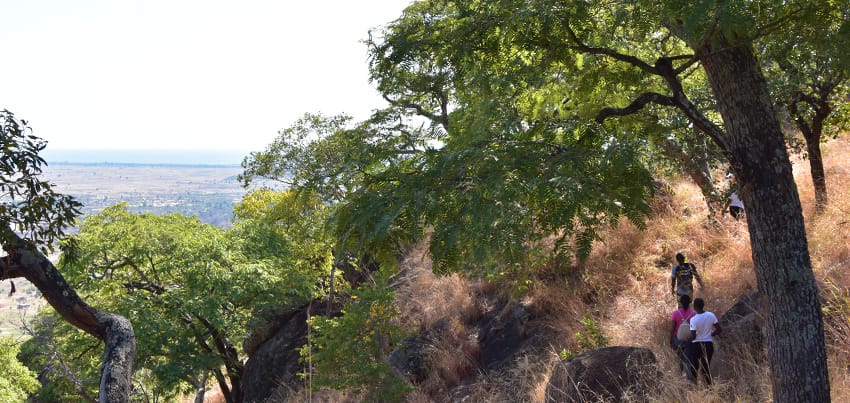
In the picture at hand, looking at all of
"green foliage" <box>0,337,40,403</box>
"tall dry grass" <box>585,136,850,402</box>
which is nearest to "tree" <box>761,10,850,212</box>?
"tall dry grass" <box>585,136,850,402</box>

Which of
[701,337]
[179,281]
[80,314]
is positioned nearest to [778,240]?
[701,337]

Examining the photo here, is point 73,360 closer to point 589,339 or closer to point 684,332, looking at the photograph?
point 589,339

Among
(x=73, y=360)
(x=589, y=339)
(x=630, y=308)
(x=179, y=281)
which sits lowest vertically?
(x=73, y=360)

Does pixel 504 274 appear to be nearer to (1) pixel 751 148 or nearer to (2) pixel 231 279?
(2) pixel 231 279

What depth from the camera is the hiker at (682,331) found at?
25.1 ft

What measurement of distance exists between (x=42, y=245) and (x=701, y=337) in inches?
308

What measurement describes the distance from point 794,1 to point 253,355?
2343cm

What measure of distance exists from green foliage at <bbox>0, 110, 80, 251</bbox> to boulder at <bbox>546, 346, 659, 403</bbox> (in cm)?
618

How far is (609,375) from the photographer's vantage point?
7.88m

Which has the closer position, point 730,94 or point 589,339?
A: point 730,94

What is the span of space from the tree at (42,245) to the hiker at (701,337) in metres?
6.52

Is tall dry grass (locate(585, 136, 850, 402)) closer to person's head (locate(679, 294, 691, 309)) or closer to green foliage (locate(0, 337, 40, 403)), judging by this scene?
person's head (locate(679, 294, 691, 309))

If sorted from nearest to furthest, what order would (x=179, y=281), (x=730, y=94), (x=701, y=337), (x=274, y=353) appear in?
1. (x=730, y=94)
2. (x=701, y=337)
3. (x=179, y=281)
4. (x=274, y=353)

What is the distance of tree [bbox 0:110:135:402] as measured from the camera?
561 centimetres
